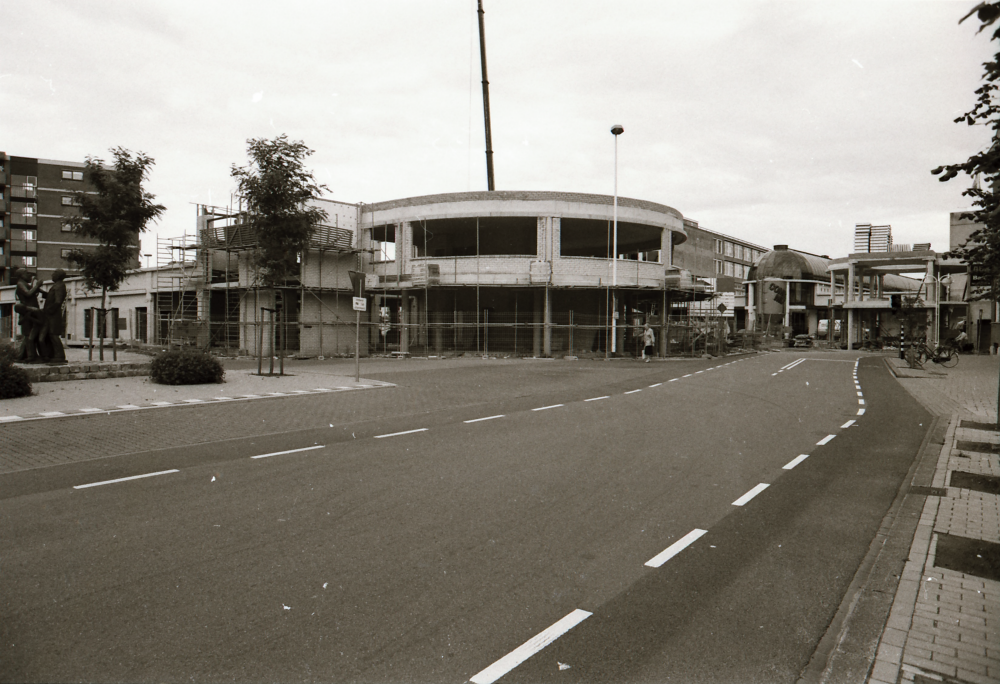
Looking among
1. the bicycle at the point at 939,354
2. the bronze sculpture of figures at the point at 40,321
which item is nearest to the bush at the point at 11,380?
the bronze sculpture of figures at the point at 40,321

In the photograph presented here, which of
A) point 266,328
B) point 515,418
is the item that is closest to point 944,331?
point 266,328

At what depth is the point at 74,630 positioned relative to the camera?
3.39 meters

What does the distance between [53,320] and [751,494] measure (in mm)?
19736

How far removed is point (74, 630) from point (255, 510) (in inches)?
87.6

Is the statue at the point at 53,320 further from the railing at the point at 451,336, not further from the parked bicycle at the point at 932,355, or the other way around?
the parked bicycle at the point at 932,355

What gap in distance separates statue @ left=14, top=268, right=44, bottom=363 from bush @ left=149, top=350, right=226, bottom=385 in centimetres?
497

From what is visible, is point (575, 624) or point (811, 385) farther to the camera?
point (811, 385)

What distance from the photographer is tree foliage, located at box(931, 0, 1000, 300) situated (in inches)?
108

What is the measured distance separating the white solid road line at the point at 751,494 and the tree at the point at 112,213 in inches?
903

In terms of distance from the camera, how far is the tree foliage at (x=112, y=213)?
22734 millimetres

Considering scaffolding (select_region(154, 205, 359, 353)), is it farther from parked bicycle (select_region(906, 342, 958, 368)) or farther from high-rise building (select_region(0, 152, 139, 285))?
high-rise building (select_region(0, 152, 139, 285))

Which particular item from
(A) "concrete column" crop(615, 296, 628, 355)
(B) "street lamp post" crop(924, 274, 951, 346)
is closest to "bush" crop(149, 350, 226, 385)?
(A) "concrete column" crop(615, 296, 628, 355)

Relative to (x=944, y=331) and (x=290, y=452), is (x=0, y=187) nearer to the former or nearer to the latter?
(x=290, y=452)

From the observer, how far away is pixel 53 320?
19.1 m
